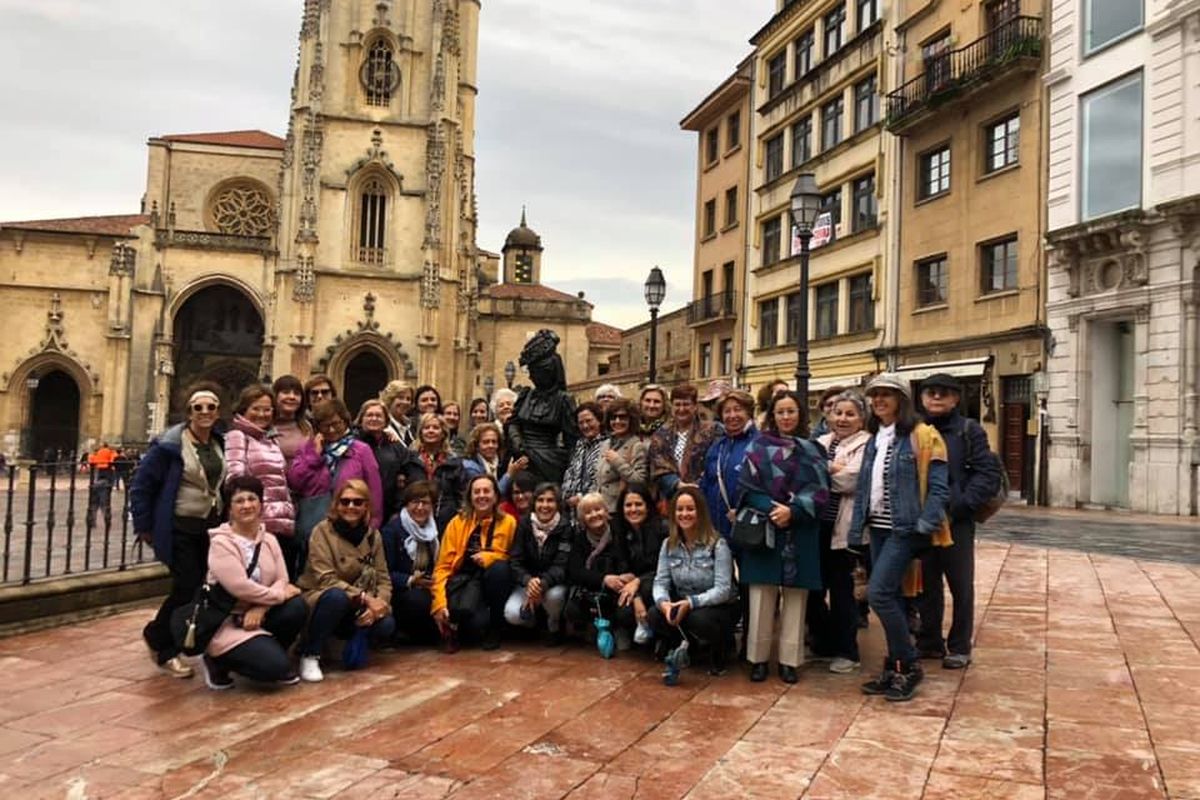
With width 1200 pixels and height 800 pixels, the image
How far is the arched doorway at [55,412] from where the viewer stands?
42688 mm

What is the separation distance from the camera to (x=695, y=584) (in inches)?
221

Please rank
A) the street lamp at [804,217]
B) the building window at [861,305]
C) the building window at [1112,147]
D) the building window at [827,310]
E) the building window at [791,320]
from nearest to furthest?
the street lamp at [804,217] → the building window at [1112,147] → the building window at [861,305] → the building window at [827,310] → the building window at [791,320]

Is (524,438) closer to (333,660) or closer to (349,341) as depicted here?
(333,660)

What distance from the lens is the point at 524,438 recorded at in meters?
7.27

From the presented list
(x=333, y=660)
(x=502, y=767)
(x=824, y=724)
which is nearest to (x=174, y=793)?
(x=502, y=767)

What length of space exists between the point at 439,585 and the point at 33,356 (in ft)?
144

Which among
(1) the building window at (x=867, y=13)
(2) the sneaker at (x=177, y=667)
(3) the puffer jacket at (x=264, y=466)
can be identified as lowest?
(2) the sneaker at (x=177, y=667)

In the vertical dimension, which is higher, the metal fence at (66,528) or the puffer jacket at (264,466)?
the puffer jacket at (264,466)

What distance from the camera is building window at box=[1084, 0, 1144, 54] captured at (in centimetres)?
1789

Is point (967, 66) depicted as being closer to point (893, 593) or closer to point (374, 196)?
point (893, 593)

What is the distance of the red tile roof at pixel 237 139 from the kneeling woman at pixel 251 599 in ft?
157

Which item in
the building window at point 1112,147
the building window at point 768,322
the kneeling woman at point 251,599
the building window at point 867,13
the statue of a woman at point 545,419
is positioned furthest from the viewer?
the building window at point 768,322

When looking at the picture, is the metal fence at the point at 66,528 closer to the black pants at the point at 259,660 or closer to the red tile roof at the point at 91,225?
the black pants at the point at 259,660

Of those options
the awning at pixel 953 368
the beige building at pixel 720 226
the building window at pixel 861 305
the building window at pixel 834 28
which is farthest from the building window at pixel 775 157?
the awning at pixel 953 368
